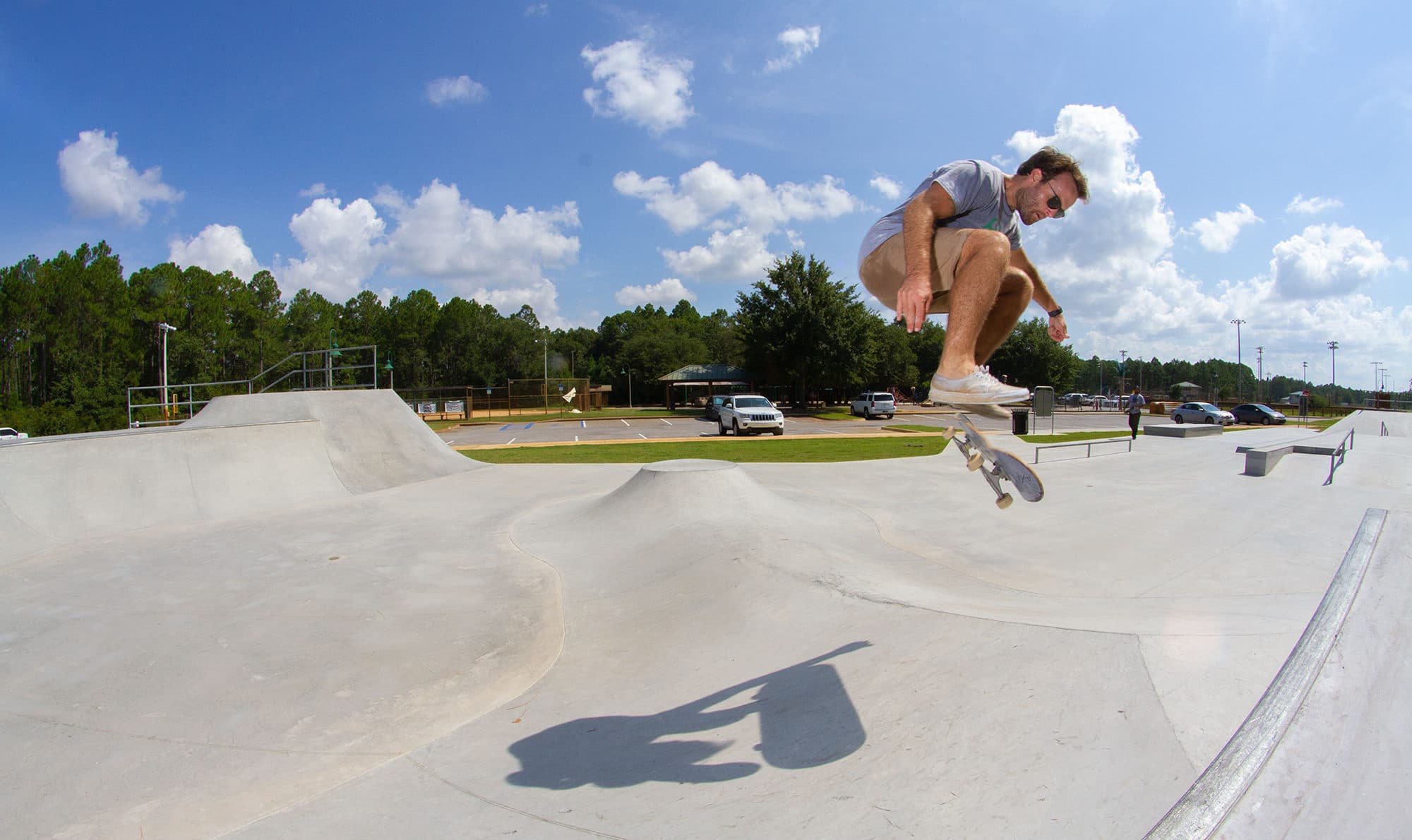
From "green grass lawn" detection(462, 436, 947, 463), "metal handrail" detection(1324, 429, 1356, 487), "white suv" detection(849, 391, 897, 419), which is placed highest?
"white suv" detection(849, 391, 897, 419)

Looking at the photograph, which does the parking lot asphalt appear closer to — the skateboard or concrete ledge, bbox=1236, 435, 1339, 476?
concrete ledge, bbox=1236, 435, 1339, 476

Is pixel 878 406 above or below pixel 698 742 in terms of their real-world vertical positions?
above

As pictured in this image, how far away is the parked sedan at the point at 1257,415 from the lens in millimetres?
33156

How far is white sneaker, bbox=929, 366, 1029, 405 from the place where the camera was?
2.86 m

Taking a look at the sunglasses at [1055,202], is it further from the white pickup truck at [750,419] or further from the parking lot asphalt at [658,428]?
the white pickup truck at [750,419]

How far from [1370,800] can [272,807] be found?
409 centimetres

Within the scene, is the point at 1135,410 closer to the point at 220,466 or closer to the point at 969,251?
the point at 969,251

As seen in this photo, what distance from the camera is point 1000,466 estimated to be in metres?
3.39

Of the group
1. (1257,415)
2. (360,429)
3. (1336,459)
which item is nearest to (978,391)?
(360,429)

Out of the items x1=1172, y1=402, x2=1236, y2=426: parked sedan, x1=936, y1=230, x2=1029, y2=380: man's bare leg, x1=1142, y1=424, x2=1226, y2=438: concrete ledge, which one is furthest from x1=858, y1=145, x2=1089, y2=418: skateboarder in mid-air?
x1=1172, y1=402, x2=1236, y2=426: parked sedan

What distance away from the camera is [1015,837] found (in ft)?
7.11

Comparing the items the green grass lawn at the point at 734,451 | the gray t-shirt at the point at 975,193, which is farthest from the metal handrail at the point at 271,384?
the gray t-shirt at the point at 975,193

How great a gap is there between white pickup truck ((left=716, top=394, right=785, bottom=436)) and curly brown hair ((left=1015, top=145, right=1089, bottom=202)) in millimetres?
21980

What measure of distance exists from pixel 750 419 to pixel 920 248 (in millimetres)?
22061
